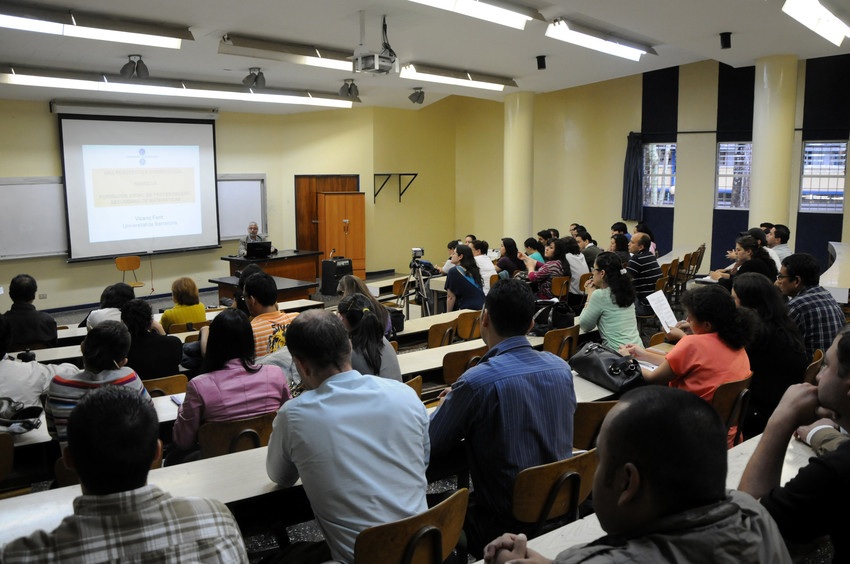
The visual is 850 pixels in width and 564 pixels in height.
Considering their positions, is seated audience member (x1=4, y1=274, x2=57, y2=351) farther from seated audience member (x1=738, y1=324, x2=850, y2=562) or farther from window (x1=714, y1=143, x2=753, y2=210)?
window (x1=714, y1=143, x2=753, y2=210)

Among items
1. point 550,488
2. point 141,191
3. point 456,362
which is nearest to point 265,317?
point 456,362

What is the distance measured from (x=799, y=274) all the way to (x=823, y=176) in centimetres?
698

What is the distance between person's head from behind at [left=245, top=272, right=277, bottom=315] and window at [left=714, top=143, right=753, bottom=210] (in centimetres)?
921

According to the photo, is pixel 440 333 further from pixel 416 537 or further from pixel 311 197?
pixel 311 197

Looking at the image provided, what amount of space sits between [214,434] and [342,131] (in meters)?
10.3

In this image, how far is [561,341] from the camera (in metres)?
4.73

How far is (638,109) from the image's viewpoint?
11.8 m

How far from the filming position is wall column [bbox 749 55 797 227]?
838 centimetres

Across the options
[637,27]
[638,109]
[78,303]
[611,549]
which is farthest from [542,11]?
[78,303]

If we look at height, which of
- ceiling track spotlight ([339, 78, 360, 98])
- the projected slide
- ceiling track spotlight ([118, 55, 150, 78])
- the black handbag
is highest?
→ ceiling track spotlight ([339, 78, 360, 98])

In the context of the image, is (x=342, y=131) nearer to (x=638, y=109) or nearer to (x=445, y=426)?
(x=638, y=109)

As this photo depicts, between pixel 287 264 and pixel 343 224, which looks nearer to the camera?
pixel 287 264

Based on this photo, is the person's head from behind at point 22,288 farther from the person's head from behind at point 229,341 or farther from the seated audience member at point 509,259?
the seated audience member at point 509,259

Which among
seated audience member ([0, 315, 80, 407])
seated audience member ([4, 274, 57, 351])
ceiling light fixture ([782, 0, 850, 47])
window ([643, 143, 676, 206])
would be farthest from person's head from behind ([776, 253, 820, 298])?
window ([643, 143, 676, 206])
